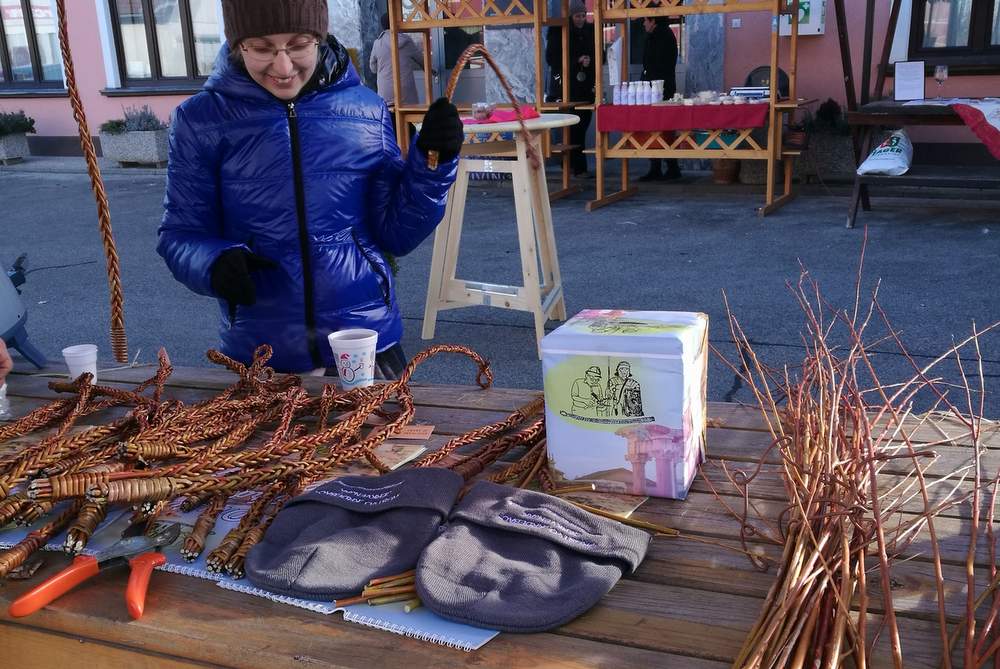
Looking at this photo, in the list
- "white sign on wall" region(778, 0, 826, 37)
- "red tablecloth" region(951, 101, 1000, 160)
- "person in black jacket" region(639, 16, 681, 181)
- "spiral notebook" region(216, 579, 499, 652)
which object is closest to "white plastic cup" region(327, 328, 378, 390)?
"spiral notebook" region(216, 579, 499, 652)

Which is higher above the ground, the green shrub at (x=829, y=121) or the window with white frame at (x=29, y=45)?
the window with white frame at (x=29, y=45)

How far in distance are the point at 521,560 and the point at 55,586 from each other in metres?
0.56

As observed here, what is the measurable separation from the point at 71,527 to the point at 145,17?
42.4 ft

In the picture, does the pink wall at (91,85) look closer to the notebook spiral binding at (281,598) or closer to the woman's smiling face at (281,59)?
the woman's smiling face at (281,59)

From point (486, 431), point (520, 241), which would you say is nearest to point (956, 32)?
point (520, 241)

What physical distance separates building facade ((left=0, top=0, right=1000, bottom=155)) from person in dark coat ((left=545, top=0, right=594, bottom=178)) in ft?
1.72

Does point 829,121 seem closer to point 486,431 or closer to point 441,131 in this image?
point 441,131

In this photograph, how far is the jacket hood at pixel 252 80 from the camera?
2.18 meters

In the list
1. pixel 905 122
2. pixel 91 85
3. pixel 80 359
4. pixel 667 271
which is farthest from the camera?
pixel 91 85

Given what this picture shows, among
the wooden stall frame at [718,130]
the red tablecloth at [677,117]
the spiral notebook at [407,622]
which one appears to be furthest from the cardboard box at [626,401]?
the red tablecloth at [677,117]

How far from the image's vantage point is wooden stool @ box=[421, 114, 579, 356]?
403 cm

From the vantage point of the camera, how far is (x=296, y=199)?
7.36ft

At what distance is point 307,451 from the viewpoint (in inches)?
56.7

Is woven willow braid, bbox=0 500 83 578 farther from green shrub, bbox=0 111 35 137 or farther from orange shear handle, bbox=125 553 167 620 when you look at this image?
green shrub, bbox=0 111 35 137
